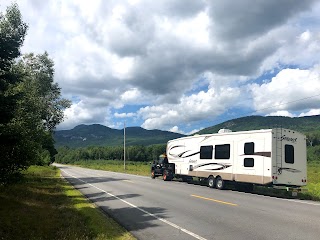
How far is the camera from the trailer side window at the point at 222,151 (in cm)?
2217

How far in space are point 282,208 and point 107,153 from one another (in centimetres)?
17086

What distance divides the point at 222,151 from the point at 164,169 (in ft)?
32.7

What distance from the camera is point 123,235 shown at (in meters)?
8.82

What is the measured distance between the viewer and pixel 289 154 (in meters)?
19.5

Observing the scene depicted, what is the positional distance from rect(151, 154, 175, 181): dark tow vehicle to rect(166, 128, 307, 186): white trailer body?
6.23 meters

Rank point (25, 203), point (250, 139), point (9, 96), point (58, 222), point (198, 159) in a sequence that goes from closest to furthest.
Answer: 1. point (58, 222)
2. point (9, 96)
3. point (25, 203)
4. point (250, 139)
5. point (198, 159)

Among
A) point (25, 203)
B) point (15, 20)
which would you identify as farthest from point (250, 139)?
point (15, 20)

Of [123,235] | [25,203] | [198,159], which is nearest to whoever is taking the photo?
[123,235]

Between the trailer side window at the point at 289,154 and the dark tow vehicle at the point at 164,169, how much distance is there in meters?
12.9

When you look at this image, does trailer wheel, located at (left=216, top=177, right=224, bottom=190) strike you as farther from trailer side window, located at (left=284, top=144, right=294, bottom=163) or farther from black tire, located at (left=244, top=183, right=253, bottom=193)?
trailer side window, located at (left=284, top=144, right=294, bottom=163)

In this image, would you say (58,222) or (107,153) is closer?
(58,222)

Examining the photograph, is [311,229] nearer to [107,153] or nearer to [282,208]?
[282,208]

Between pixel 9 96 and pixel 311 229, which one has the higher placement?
pixel 9 96

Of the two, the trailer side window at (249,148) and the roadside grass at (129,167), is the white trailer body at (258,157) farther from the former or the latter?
the roadside grass at (129,167)
